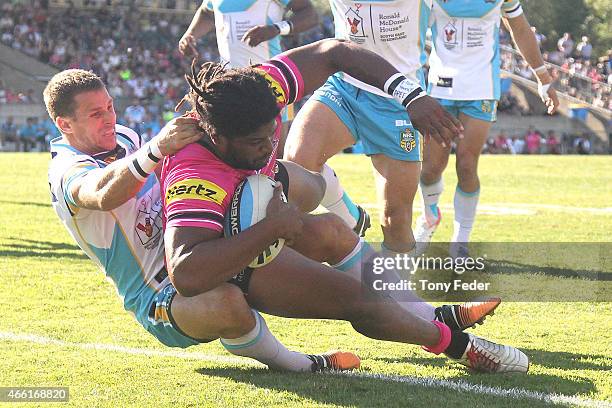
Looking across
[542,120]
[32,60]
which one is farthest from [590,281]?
[32,60]

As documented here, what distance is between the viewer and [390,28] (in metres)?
7.68

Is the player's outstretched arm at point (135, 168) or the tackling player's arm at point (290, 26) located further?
the tackling player's arm at point (290, 26)

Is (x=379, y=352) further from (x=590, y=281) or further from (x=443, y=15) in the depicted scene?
(x=443, y=15)

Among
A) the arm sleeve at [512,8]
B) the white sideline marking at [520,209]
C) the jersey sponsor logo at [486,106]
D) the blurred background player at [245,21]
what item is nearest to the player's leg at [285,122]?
the blurred background player at [245,21]

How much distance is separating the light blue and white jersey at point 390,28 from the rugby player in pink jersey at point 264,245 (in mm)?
2252

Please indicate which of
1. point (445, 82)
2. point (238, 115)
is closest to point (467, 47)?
point (445, 82)

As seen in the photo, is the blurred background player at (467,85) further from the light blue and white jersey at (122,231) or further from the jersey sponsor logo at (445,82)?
the light blue and white jersey at (122,231)

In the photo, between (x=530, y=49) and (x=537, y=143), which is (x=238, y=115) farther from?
(x=537, y=143)

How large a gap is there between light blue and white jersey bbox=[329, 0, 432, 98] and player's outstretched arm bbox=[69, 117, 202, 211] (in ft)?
10.1

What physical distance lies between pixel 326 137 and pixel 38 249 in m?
3.66

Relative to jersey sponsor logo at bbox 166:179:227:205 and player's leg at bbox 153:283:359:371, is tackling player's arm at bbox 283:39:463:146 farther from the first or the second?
player's leg at bbox 153:283:359:371

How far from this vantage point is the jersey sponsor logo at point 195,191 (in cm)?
464

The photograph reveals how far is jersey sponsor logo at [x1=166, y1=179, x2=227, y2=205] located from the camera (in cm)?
464

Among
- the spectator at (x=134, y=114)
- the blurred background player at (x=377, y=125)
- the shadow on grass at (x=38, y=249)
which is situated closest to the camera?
the blurred background player at (x=377, y=125)
